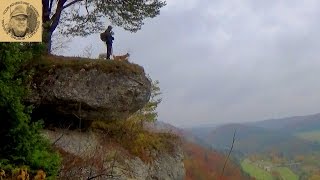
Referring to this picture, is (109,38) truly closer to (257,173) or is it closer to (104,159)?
(104,159)

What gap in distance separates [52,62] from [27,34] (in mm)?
6432

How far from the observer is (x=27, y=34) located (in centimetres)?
463

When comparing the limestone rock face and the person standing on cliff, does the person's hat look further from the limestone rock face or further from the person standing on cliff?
the person standing on cliff

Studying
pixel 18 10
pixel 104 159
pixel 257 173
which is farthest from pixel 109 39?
pixel 18 10

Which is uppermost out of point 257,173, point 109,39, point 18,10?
point 109,39

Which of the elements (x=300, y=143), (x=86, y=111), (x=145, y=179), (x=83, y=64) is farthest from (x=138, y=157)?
(x=300, y=143)

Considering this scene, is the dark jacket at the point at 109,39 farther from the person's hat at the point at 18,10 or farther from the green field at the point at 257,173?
the person's hat at the point at 18,10

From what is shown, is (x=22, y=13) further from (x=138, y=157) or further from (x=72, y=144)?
(x=138, y=157)
